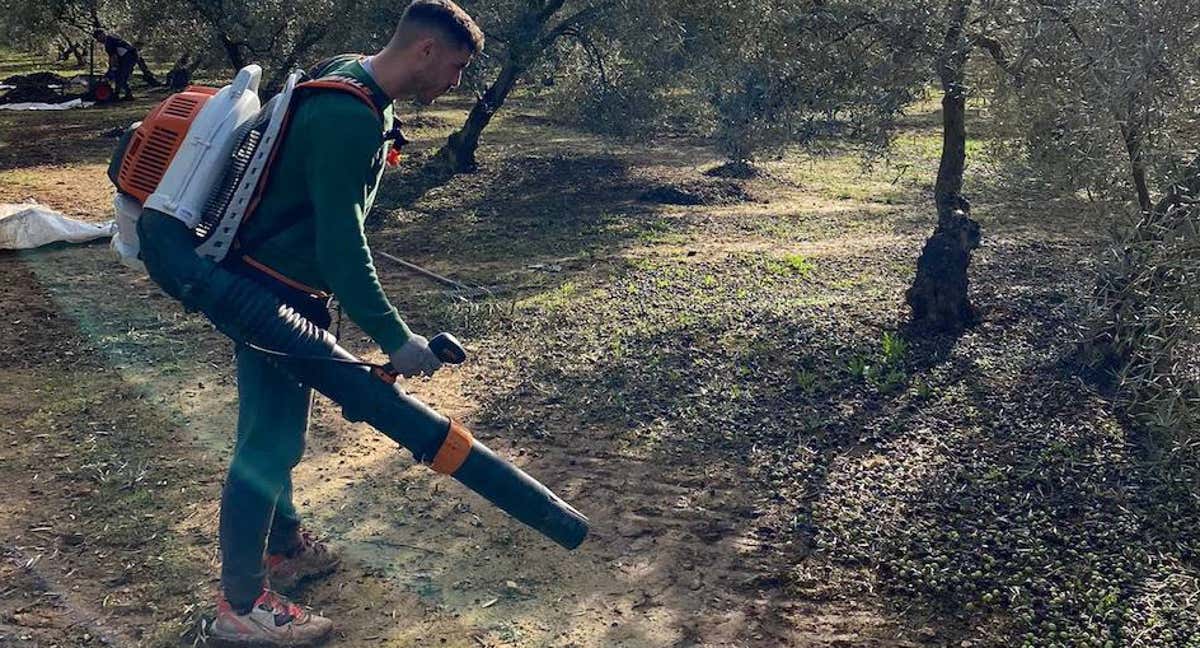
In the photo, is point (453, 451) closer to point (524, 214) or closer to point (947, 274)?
point (947, 274)

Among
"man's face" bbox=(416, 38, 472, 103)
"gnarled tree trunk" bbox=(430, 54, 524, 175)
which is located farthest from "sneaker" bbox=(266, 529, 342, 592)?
"gnarled tree trunk" bbox=(430, 54, 524, 175)

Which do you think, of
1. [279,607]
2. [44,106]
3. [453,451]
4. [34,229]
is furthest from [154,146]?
[44,106]

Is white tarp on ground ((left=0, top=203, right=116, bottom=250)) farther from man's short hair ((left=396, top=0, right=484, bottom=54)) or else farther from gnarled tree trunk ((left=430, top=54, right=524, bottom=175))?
man's short hair ((left=396, top=0, right=484, bottom=54))

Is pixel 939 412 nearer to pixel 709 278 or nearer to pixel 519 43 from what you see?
pixel 709 278

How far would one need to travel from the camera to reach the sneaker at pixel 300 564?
3.91 m

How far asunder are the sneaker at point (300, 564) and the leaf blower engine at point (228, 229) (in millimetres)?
1030

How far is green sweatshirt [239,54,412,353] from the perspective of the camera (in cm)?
291

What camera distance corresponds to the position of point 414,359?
3045mm

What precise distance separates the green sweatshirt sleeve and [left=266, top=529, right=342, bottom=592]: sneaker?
1.37 m

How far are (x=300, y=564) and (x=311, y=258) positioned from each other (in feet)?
4.57

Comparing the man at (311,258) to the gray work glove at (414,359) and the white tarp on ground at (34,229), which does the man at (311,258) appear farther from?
the white tarp on ground at (34,229)

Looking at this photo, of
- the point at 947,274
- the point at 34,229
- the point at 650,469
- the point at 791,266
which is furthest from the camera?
the point at 791,266

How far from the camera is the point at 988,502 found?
4613 millimetres

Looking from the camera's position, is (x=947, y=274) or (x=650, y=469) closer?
(x=650, y=469)
